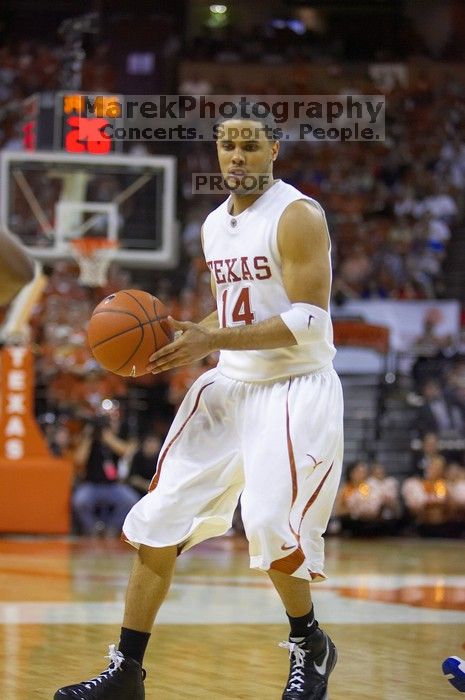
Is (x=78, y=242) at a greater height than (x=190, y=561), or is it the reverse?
(x=78, y=242)

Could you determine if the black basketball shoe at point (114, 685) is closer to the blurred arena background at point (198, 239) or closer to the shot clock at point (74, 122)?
the blurred arena background at point (198, 239)

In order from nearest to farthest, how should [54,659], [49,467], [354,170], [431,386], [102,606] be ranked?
[54,659] → [102,606] → [49,467] → [431,386] → [354,170]

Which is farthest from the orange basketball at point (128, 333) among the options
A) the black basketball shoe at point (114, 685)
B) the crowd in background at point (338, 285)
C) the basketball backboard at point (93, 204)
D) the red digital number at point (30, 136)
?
the red digital number at point (30, 136)

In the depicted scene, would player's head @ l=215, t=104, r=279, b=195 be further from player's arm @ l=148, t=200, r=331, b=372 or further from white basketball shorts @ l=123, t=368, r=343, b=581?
white basketball shorts @ l=123, t=368, r=343, b=581

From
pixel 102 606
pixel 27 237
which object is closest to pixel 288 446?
pixel 102 606

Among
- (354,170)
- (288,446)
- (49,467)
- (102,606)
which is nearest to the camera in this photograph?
(288,446)

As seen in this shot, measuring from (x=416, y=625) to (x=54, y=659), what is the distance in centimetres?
233

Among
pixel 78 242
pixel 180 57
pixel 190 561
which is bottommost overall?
pixel 190 561

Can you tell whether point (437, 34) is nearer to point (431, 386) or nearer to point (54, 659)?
point (431, 386)

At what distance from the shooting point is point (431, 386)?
1552 centimetres

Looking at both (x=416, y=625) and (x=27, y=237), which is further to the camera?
(x=27, y=237)

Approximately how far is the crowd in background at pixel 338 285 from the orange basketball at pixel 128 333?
9.25 m

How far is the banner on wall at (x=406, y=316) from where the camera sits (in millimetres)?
16672

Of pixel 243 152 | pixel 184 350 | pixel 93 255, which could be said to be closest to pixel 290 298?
pixel 184 350
